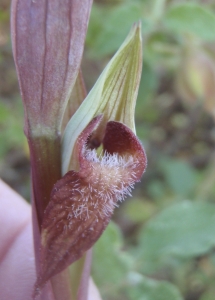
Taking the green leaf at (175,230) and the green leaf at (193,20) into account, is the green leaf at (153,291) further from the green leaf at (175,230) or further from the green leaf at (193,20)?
the green leaf at (193,20)

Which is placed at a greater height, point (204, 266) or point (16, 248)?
point (16, 248)

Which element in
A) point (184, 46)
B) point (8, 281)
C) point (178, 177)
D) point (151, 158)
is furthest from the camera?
point (151, 158)

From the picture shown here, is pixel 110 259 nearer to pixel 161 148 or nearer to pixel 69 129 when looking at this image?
pixel 69 129

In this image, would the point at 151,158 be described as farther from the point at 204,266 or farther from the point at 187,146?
the point at 204,266

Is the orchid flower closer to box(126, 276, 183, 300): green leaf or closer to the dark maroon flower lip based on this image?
the dark maroon flower lip

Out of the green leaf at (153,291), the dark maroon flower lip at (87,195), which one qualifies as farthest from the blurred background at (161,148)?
the dark maroon flower lip at (87,195)

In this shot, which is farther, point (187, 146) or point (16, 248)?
point (187, 146)

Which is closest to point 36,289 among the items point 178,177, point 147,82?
point 147,82
